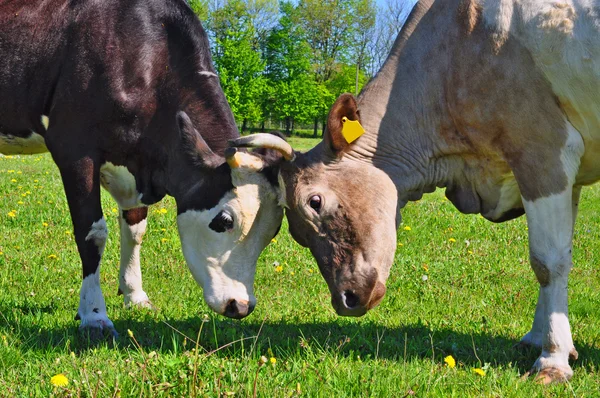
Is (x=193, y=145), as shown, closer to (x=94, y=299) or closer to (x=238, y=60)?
(x=94, y=299)

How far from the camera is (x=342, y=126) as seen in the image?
5.16 meters

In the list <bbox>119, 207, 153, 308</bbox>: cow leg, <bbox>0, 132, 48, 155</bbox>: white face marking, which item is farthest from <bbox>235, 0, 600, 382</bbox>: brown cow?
<bbox>0, 132, 48, 155</bbox>: white face marking

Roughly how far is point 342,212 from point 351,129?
623 millimetres

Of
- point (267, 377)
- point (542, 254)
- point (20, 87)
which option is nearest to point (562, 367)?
point (542, 254)

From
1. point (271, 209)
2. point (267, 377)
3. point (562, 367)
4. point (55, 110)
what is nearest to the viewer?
point (267, 377)

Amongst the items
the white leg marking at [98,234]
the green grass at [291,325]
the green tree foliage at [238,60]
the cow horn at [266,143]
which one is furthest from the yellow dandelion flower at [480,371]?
the green tree foliage at [238,60]

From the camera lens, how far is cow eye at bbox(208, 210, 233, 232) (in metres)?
5.37

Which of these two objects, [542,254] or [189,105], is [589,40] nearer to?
[542,254]

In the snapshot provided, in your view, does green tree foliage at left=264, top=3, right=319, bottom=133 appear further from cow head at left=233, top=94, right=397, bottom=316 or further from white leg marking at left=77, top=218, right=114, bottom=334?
cow head at left=233, top=94, right=397, bottom=316

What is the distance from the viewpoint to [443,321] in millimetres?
5871

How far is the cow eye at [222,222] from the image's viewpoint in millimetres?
5371

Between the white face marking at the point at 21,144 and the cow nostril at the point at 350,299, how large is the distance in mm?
3161

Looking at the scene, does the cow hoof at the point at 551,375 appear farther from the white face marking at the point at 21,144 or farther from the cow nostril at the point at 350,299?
the white face marking at the point at 21,144

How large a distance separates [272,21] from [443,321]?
5781cm
